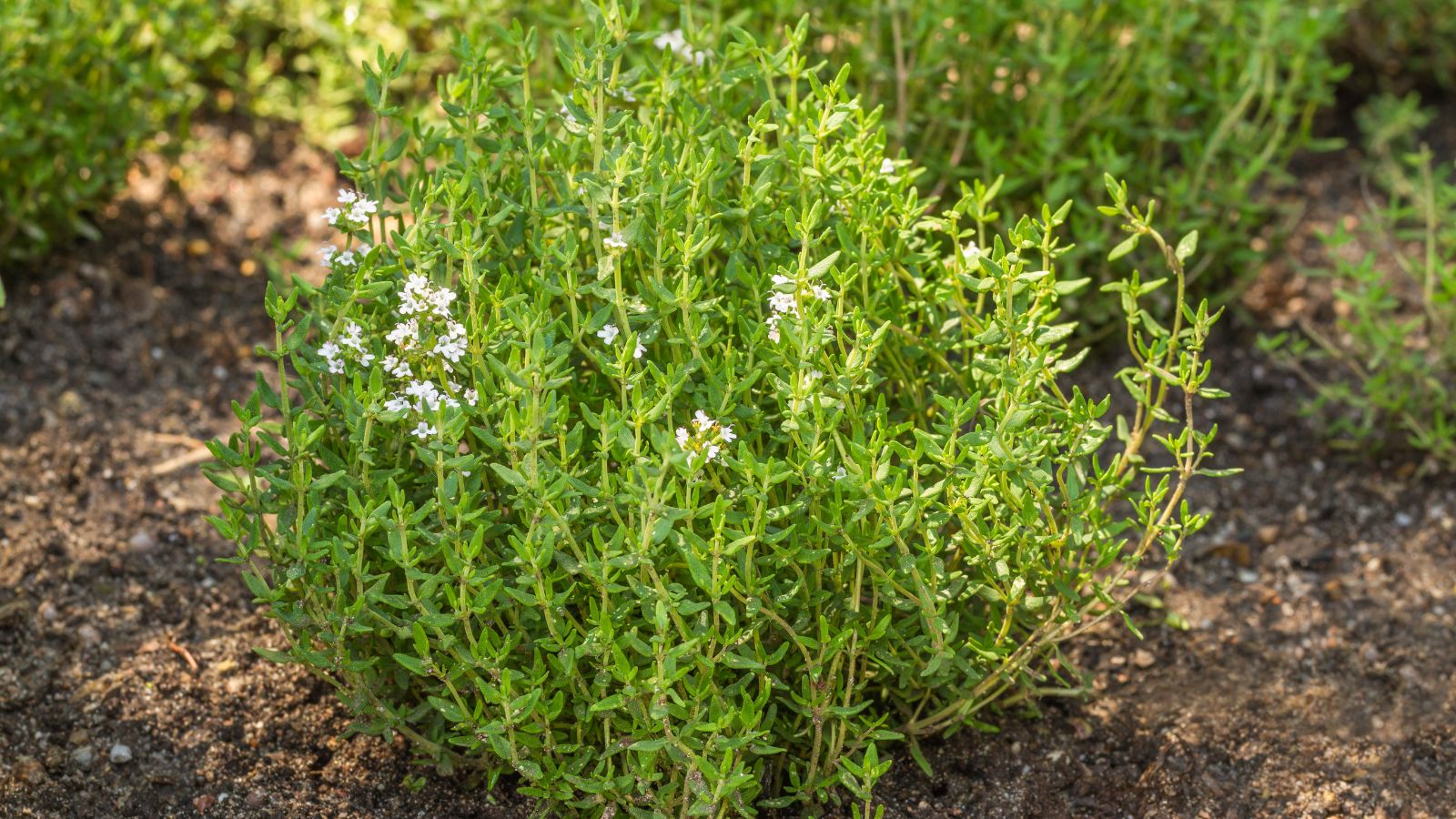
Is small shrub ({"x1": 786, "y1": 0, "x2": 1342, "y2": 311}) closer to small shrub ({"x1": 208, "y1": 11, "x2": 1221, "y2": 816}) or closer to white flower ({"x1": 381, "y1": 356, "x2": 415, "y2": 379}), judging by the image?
small shrub ({"x1": 208, "y1": 11, "x2": 1221, "y2": 816})

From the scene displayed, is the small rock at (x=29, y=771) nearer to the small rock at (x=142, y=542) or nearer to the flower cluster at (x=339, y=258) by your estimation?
the small rock at (x=142, y=542)

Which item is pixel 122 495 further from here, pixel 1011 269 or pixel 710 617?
pixel 1011 269

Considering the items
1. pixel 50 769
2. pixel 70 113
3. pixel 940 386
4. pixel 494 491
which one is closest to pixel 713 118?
pixel 940 386

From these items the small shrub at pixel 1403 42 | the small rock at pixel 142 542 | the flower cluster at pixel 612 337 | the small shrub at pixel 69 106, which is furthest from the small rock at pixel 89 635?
the small shrub at pixel 1403 42

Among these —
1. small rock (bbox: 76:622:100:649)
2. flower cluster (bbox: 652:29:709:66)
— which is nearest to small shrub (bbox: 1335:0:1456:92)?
flower cluster (bbox: 652:29:709:66)

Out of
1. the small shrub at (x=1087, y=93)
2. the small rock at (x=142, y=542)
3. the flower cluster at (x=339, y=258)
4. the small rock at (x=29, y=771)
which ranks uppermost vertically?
the flower cluster at (x=339, y=258)

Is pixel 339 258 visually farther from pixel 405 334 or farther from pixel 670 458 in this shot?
pixel 670 458
